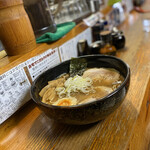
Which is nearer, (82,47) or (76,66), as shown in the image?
(76,66)

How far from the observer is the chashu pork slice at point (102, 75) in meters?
0.90

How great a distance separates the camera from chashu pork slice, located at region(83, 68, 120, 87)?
2.95ft

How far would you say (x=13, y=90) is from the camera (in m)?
0.88

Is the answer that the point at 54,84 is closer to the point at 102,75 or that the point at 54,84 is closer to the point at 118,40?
the point at 102,75

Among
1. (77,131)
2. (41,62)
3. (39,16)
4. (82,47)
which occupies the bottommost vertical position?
(77,131)

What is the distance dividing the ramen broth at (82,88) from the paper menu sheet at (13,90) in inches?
5.8

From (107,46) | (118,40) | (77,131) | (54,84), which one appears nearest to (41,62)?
(54,84)

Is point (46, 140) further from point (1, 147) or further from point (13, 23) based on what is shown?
point (13, 23)

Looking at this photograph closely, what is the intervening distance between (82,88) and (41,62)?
40 cm

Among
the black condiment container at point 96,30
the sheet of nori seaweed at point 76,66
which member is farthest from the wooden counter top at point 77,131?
the black condiment container at point 96,30

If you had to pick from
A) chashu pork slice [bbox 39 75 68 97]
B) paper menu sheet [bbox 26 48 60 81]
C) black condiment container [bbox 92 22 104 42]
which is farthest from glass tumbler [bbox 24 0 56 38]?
black condiment container [bbox 92 22 104 42]

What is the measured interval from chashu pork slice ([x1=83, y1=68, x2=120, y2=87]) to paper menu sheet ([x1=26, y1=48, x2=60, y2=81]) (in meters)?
0.30

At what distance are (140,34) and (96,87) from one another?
5.16ft

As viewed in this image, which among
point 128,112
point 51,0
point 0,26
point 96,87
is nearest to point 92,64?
point 96,87
